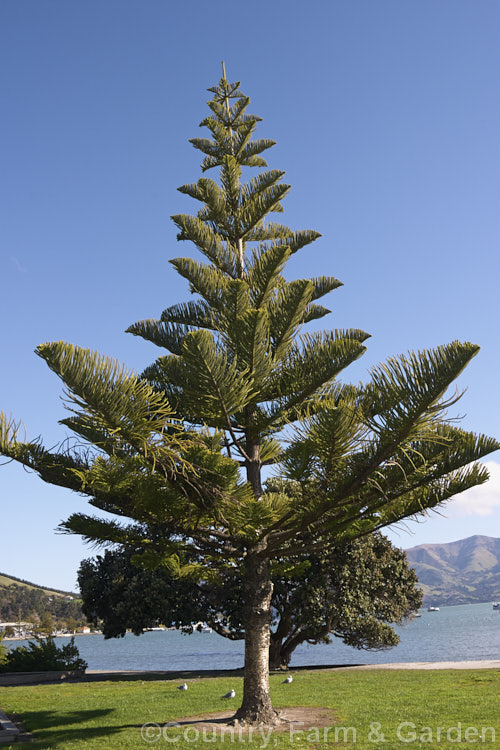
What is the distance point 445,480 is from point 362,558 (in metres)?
9.40

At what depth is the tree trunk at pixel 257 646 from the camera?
250 inches

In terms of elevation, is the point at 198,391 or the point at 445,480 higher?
the point at 198,391

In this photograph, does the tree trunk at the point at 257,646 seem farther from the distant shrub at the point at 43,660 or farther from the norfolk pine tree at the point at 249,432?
the distant shrub at the point at 43,660

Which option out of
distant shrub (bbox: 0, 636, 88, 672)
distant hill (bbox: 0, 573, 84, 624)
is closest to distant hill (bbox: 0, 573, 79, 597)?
distant hill (bbox: 0, 573, 84, 624)

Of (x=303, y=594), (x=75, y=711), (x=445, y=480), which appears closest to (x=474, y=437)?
(x=445, y=480)

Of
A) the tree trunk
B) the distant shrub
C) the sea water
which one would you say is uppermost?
the tree trunk

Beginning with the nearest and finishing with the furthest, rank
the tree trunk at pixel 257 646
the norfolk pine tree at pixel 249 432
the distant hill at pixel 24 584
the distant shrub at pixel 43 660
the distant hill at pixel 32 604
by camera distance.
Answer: the norfolk pine tree at pixel 249 432 < the tree trunk at pixel 257 646 < the distant shrub at pixel 43 660 < the distant hill at pixel 32 604 < the distant hill at pixel 24 584

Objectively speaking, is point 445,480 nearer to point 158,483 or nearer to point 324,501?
point 324,501

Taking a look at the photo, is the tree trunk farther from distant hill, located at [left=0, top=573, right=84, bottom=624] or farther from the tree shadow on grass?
distant hill, located at [left=0, top=573, right=84, bottom=624]

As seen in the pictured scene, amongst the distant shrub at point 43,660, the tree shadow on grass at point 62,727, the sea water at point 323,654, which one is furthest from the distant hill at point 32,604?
the tree shadow on grass at point 62,727

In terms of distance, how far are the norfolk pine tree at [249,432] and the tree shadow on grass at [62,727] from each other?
1.64 meters

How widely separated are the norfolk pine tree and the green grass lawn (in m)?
1.02

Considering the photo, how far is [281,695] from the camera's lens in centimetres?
906

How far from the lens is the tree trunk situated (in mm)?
6340
